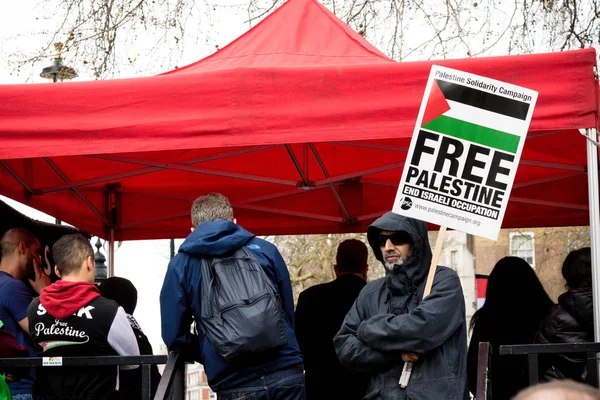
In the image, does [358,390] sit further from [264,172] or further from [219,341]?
[264,172]

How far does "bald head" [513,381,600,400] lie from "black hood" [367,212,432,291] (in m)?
2.75

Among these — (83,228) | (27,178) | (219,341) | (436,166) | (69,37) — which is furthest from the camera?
(69,37)

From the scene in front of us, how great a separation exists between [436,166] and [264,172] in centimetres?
305

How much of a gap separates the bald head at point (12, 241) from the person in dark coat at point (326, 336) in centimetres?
172

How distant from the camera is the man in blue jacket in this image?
426cm

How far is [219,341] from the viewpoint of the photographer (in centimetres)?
416

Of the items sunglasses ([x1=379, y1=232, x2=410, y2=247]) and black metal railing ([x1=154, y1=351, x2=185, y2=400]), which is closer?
black metal railing ([x1=154, y1=351, x2=185, y2=400])

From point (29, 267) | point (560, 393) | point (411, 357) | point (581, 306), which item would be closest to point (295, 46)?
point (29, 267)

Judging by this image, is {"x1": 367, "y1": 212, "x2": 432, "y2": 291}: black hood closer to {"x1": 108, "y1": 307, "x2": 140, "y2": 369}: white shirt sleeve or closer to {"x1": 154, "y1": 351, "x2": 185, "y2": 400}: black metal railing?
{"x1": 154, "y1": 351, "x2": 185, "y2": 400}: black metal railing

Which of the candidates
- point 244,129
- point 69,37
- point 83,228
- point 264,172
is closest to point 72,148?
point 244,129

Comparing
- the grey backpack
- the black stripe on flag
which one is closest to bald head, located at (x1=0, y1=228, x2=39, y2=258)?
the grey backpack

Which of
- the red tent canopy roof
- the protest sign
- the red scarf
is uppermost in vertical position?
the red tent canopy roof

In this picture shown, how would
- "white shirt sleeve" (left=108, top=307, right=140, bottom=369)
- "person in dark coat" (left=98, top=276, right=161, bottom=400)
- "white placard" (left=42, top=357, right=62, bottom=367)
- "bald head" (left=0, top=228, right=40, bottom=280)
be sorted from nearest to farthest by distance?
"white placard" (left=42, top=357, right=62, bottom=367), "white shirt sleeve" (left=108, top=307, right=140, bottom=369), "person in dark coat" (left=98, top=276, right=161, bottom=400), "bald head" (left=0, top=228, right=40, bottom=280)

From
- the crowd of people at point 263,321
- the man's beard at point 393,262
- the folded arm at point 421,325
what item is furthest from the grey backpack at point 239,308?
the man's beard at point 393,262
